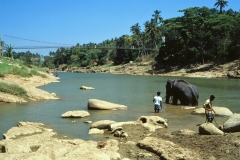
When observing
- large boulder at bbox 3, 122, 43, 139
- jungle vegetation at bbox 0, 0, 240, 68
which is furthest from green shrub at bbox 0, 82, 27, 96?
jungle vegetation at bbox 0, 0, 240, 68

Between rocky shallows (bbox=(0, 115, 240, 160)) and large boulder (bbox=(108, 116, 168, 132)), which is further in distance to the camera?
large boulder (bbox=(108, 116, 168, 132))

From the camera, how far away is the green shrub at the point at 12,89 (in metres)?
23.0

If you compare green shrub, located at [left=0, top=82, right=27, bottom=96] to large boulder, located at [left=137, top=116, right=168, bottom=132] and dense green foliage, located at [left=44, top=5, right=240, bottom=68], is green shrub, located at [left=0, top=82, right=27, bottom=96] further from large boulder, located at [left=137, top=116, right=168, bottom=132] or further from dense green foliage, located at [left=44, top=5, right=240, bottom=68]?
dense green foliage, located at [left=44, top=5, right=240, bottom=68]

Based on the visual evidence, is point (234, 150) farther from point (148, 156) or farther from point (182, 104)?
point (182, 104)

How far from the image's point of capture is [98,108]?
19656mm

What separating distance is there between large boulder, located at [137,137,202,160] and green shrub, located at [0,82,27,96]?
15.6 meters

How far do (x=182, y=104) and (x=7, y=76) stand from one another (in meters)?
21.7

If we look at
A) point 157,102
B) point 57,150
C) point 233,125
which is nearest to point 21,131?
point 57,150

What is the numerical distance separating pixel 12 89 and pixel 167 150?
1706cm

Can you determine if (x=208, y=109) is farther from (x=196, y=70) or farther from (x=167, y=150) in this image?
(x=196, y=70)

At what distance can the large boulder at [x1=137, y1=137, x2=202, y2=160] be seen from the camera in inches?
341

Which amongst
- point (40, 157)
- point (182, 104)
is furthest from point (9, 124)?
point (182, 104)

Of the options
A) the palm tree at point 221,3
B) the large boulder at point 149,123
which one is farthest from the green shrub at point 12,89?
the palm tree at point 221,3

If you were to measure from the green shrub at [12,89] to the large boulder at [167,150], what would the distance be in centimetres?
1561
